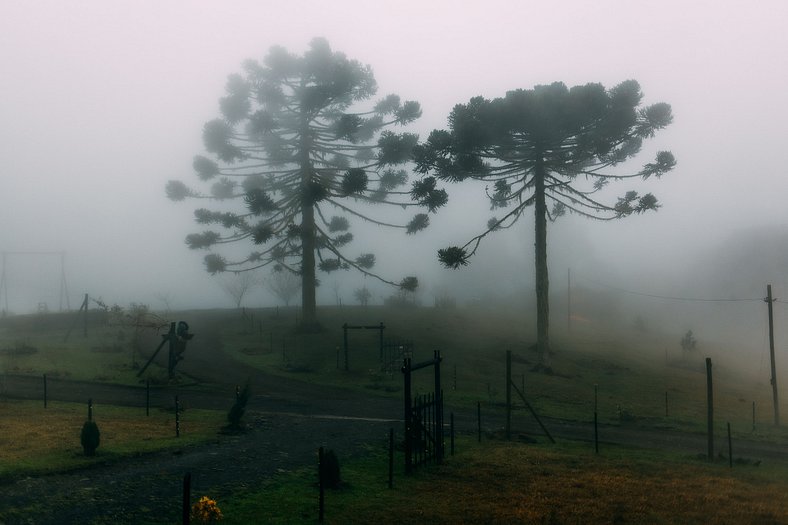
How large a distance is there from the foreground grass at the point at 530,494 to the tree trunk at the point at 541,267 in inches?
720

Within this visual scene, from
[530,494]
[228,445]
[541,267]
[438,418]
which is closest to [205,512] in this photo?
[530,494]

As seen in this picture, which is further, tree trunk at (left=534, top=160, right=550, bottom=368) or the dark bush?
tree trunk at (left=534, top=160, right=550, bottom=368)

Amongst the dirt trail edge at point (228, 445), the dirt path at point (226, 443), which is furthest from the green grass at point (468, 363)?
the dirt trail edge at point (228, 445)

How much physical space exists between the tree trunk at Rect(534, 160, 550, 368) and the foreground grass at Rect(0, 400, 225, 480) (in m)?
18.8

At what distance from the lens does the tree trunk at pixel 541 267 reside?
1355 inches

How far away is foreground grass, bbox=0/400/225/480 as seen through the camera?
13.2 meters

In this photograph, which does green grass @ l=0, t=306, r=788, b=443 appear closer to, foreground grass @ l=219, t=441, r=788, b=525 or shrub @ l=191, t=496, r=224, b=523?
foreground grass @ l=219, t=441, r=788, b=525

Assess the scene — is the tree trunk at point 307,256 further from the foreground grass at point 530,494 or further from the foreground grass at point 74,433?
the foreground grass at point 530,494

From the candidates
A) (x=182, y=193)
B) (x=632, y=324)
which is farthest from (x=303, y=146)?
(x=632, y=324)

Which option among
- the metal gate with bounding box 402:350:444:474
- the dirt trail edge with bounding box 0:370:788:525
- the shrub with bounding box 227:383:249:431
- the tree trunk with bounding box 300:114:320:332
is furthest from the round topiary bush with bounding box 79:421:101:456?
the tree trunk with bounding box 300:114:320:332

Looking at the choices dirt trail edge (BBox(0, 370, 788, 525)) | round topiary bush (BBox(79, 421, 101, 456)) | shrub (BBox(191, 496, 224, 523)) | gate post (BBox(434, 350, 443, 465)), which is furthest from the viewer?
gate post (BBox(434, 350, 443, 465))

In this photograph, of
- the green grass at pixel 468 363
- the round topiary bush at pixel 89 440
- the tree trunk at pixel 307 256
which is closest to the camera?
the round topiary bush at pixel 89 440

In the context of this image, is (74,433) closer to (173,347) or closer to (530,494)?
(173,347)

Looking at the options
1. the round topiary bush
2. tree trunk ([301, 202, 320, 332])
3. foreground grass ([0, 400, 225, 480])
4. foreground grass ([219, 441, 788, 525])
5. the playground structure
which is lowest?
foreground grass ([219, 441, 788, 525])
